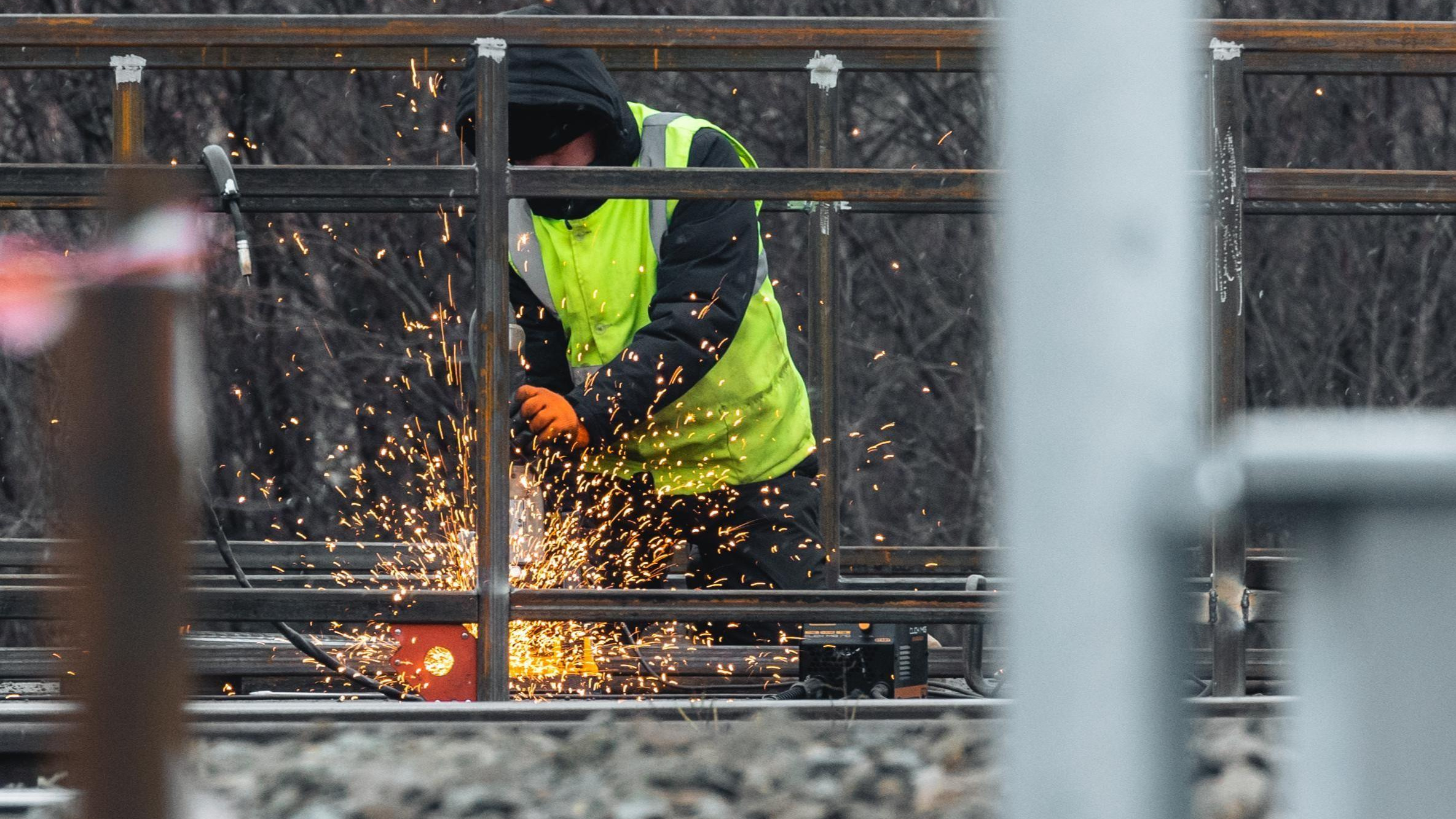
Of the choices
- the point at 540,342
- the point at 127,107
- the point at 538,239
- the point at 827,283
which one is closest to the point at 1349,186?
the point at 827,283

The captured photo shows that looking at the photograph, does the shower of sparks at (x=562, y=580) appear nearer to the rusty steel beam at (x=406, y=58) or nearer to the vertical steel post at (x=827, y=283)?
the rusty steel beam at (x=406, y=58)

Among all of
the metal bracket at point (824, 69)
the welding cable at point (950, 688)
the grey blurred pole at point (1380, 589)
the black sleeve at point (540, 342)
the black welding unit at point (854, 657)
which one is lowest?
the welding cable at point (950, 688)

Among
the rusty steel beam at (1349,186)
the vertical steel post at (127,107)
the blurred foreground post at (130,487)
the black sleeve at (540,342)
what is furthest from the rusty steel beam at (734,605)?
the blurred foreground post at (130,487)

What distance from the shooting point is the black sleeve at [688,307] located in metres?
4.86

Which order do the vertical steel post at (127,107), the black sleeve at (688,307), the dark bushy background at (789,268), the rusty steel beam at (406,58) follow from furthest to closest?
the dark bushy background at (789,268), the black sleeve at (688,307), the vertical steel post at (127,107), the rusty steel beam at (406,58)

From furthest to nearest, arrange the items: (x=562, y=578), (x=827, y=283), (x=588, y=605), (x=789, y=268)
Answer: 1. (x=789, y=268)
2. (x=562, y=578)
3. (x=827, y=283)
4. (x=588, y=605)

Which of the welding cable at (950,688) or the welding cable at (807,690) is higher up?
the welding cable at (807,690)

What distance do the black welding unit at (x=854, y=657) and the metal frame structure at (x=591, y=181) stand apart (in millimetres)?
169

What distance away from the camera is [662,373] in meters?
4.97

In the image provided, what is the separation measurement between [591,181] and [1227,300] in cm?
157

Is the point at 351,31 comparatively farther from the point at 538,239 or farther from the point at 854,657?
the point at 854,657

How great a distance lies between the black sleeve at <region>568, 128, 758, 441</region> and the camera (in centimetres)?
486

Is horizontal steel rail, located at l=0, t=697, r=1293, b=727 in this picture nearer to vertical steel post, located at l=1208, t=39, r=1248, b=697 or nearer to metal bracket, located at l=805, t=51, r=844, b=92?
vertical steel post, located at l=1208, t=39, r=1248, b=697

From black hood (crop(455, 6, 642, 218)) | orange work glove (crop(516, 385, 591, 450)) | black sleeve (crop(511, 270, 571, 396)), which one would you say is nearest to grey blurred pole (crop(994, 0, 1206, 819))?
black hood (crop(455, 6, 642, 218))
